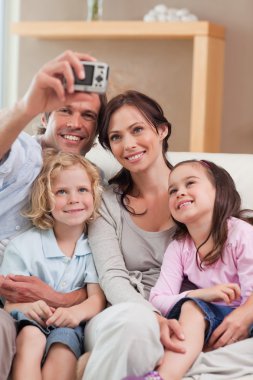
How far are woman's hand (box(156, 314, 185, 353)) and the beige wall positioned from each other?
2.92 m

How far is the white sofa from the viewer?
2.64 metres

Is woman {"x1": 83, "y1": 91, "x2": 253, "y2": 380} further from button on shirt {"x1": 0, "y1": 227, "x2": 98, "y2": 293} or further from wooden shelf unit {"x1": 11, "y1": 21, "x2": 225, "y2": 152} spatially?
wooden shelf unit {"x1": 11, "y1": 21, "x2": 225, "y2": 152}

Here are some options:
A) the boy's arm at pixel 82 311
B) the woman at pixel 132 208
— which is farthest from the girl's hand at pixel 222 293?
the boy's arm at pixel 82 311

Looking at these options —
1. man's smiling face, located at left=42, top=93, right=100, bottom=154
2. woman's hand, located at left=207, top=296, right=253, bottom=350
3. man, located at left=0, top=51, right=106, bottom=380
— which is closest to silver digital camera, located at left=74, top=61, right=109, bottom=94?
man, located at left=0, top=51, right=106, bottom=380

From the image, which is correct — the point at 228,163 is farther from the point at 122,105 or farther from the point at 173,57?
the point at 173,57

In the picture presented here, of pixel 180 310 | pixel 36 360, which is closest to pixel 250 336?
pixel 180 310

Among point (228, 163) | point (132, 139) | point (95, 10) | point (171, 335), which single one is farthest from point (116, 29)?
point (171, 335)

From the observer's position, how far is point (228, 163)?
2.71 m

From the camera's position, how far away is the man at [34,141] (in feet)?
6.71

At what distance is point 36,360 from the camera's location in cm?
215

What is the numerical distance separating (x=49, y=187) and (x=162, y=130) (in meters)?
0.40

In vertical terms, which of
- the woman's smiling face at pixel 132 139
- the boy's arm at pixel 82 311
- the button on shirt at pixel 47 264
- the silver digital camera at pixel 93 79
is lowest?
the boy's arm at pixel 82 311

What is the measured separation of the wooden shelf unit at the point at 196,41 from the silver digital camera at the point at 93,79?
108 inches

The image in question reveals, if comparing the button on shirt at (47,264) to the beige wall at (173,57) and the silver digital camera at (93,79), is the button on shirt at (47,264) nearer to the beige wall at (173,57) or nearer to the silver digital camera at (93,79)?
the silver digital camera at (93,79)
